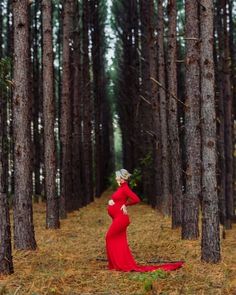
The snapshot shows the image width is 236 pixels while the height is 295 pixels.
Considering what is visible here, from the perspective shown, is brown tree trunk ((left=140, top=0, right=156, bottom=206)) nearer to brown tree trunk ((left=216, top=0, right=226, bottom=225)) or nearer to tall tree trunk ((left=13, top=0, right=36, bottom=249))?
brown tree trunk ((left=216, top=0, right=226, bottom=225))

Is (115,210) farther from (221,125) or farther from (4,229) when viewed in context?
(221,125)

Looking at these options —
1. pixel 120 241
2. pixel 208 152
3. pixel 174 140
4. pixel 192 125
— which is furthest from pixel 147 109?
pixel 120 241

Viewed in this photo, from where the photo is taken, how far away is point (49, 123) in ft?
43.1

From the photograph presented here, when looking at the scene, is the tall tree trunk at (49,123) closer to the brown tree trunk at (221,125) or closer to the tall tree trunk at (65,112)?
the tall tree trunk at (65,112)

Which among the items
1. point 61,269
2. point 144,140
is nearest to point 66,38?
point 144,140

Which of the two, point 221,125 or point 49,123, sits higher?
point 221,125

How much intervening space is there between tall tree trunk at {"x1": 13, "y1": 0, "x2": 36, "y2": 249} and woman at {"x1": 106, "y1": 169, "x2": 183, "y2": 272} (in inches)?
81.8

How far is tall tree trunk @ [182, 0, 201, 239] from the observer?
10.0 m

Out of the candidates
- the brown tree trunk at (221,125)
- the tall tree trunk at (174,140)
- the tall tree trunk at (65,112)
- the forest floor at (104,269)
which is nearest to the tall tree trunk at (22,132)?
the forest floor at (104,269)

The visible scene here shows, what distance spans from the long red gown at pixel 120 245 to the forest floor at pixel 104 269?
0.82 ft

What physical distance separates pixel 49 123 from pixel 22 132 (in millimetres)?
3510

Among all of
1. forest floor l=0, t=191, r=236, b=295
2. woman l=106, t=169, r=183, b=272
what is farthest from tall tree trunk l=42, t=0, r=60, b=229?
woman l=106, t=169, r=183, b=272

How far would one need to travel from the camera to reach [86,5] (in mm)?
23594

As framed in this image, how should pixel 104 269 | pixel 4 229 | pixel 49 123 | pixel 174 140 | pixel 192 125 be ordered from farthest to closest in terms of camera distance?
pixel 49 123, pixel 174 140, pixel 192 125, pixel 104 269, pixel 4 229
